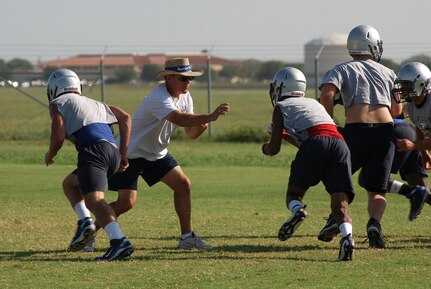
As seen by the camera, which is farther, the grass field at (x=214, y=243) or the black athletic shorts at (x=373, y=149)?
the black athletic shorts at (x=373, y=149)

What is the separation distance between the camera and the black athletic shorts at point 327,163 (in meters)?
10.1

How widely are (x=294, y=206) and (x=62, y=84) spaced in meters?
2.52

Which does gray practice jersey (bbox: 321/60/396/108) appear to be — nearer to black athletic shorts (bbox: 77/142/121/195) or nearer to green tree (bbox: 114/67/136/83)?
black athletic shorts (bbox: 77/142/121/195)

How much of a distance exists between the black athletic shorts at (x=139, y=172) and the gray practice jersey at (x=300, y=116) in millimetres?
1444

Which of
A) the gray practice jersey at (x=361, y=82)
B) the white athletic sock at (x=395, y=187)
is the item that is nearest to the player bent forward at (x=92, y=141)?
the gray practice jersey at (x=361, y=82)

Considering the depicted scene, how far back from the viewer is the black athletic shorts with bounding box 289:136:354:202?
33.1 feet

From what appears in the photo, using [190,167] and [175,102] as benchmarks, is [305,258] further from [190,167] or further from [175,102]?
[190,167]

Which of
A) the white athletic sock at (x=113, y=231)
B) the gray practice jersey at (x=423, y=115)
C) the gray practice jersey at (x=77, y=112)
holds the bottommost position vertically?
the white athletic sock at (x=113, y=231)

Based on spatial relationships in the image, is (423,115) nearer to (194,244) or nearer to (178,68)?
(178,68)

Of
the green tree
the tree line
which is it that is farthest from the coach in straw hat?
the green tree

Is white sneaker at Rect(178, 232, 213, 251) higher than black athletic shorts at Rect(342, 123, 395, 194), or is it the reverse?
black athletic shorts at Rect(342, 123, 395, 194)

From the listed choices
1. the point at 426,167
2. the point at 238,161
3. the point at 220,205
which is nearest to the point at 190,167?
the point at 238,161

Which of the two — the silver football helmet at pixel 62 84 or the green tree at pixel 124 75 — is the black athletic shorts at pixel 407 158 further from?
the green tree at pixel 124 75

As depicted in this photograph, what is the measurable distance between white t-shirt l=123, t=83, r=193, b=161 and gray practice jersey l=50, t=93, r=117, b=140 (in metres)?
0.67
